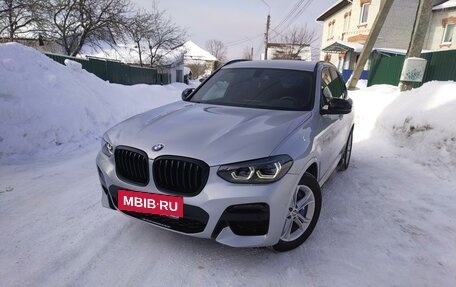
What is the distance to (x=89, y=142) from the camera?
21.7 ft

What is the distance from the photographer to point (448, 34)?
80.7 feet

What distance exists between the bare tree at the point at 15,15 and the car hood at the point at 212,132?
17020mm

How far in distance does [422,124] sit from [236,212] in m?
5.02

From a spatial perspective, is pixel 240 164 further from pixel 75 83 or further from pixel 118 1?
pixel 118 1

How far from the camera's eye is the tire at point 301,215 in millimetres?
2807

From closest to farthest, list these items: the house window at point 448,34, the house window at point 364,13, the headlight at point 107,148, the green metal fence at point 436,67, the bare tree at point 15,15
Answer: the headlight at point 107,148, the green metal fence at point 436,67, the bare tree at point 15,15, the house window at point 448,34, the house window at point 364,13

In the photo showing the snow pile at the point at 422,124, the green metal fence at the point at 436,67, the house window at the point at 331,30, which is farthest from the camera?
the house window at the point at 331,30

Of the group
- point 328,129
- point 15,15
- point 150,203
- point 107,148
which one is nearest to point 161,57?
point 15,15

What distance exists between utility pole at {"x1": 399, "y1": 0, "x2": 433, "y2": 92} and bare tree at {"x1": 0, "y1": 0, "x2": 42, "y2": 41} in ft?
55.2

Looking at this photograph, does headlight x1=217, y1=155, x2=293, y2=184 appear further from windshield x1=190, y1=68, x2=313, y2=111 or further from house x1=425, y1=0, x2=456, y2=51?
house x1=425, y1=0, x2=456, y2=51

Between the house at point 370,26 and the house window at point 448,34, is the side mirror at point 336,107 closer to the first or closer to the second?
the house at point 370,26

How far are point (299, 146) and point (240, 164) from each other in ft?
1.98

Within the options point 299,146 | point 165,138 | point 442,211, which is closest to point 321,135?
point 299,146

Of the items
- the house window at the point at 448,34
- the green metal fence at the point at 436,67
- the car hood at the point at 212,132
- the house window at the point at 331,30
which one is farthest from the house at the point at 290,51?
the car hood at the point at 212,132
